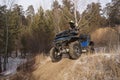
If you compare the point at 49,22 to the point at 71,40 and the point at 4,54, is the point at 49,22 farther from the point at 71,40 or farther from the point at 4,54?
the point at 71,40

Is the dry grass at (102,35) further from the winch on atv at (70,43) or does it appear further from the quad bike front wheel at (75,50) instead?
the quad bike front wheel at (75,50)

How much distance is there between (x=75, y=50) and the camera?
13.1m

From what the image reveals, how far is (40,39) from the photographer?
3653 centimetres

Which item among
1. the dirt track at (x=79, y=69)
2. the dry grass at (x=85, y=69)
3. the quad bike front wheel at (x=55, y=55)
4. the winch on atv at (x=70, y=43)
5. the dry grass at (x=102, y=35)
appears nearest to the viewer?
the dry grass at (x=85, y=69)

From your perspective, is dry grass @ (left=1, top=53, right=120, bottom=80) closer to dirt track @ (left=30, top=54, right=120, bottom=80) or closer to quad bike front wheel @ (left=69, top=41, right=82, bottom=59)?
dirt track @ (left=30, top=54, right=120, bottom=80)

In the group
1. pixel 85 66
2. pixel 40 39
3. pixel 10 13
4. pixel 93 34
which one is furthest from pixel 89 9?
pixel 85 66

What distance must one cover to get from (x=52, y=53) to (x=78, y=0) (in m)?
18.6

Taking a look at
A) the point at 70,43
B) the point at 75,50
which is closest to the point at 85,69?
the point at 75,50

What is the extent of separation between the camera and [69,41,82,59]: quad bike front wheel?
42.6ft

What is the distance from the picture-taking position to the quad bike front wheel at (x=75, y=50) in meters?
13.0

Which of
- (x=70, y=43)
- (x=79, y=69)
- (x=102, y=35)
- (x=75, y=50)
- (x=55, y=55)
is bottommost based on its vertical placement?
(x=79, y=69)

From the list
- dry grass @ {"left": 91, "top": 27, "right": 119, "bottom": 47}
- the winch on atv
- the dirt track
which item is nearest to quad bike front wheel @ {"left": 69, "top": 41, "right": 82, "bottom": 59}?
the winch on atv

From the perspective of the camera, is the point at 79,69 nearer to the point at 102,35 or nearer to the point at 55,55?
the point at 55,55

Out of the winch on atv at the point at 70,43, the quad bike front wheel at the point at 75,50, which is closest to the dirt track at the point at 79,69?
the quad bike front wheel at the point at 75,50
